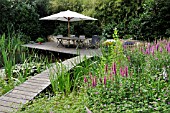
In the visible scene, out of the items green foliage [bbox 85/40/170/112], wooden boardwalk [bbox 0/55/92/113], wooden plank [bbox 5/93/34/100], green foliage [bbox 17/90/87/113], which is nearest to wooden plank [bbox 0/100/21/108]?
wooden boardwalk [bbox 0/55/92/113]

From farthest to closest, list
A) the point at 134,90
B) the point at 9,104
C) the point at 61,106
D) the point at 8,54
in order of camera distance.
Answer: the point at 8,54
the point at 9,104
the point at 61,106
the point at 134,90

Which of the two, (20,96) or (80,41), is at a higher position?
(80,41)

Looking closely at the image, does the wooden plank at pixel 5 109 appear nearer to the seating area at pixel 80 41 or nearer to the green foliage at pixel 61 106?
the green foliage at pixel 61 106

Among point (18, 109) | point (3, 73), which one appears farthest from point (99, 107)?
point (3, 73)

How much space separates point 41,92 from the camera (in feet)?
15.5

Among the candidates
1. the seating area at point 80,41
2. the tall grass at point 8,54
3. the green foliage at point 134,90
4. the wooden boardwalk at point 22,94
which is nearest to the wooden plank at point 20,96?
the wooden boardwalk at point 22,94

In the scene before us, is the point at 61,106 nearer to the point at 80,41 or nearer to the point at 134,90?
the point at 134,90

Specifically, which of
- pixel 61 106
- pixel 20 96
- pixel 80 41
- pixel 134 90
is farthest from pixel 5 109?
pixel 80 41

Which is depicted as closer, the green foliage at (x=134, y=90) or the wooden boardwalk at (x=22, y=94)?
the green foliage at (x=134, y=90)

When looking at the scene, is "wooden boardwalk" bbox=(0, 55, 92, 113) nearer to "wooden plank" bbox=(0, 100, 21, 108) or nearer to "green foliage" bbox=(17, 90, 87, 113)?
"wooden plank" bbox=(0, 100, 21, 108)

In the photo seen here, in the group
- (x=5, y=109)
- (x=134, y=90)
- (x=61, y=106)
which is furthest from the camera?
(x=5, y=109)

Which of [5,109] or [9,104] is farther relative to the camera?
[9,104]

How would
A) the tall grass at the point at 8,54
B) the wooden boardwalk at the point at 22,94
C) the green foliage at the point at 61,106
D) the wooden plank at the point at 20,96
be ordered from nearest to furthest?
the green foliage at the point at 61,106, the wooden boardwalk at the point at 22,94, the wooden plank at the point at 20,96, the tall grass at the point at 8,54

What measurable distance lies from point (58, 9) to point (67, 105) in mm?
11977
